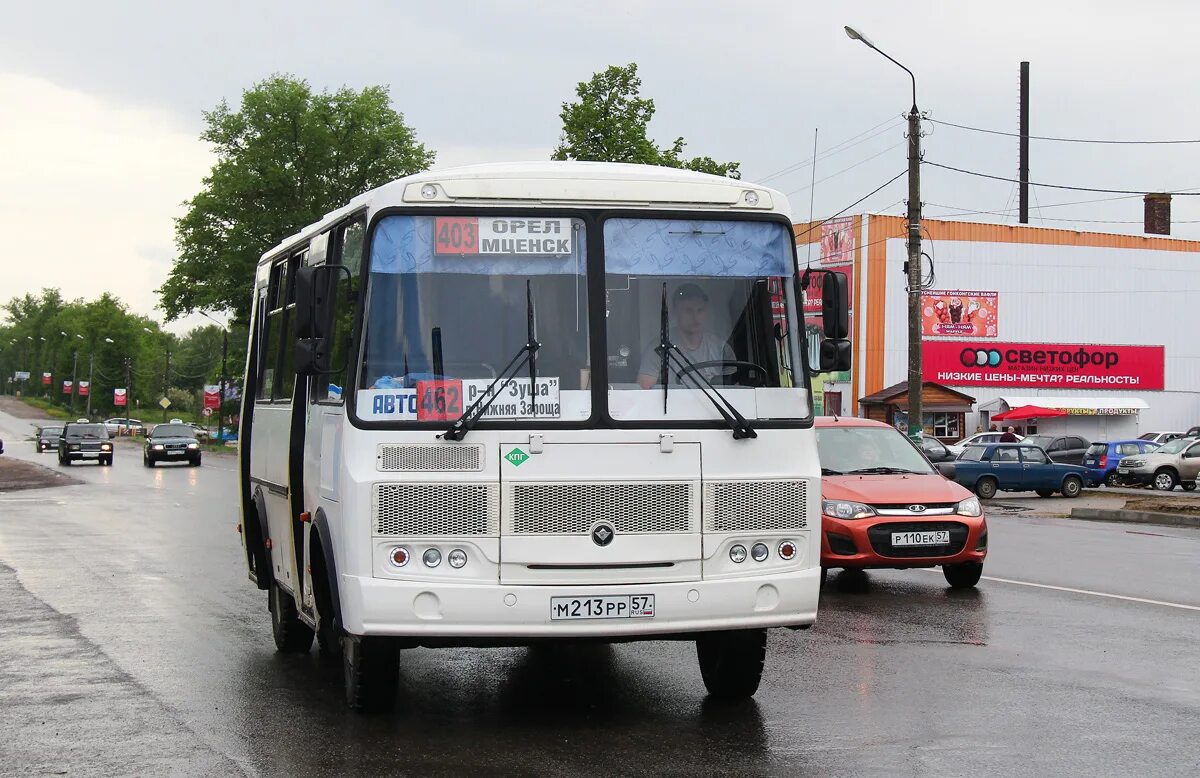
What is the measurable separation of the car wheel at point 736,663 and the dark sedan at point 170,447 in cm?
4732

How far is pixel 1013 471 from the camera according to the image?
124 ft

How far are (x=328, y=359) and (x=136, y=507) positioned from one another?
71.8 ft

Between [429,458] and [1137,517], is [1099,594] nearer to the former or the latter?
[429,458]

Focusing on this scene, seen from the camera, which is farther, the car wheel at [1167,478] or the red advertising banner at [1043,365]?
the red advertising banner at [1043,365]

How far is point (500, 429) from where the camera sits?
23.6 ft

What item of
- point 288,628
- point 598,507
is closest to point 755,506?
point 598,507

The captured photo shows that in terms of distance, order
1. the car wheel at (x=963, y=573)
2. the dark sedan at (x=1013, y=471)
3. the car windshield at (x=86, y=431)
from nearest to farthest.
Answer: the car wheel at (x=963, y=573), the dark sedan at (x=1013, y=471), the car windshield at (x=86, y=431)

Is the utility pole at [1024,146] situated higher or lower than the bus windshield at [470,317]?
higher

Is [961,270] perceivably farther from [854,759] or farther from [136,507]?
[854,759]

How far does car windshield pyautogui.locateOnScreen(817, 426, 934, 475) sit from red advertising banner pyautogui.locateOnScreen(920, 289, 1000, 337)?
168ft

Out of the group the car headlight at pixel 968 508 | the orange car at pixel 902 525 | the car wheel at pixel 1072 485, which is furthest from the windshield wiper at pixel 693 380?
the car wheel at pixel 1072 485

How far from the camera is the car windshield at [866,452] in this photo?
14.6m

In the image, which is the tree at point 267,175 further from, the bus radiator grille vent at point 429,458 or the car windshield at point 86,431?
the bus radiator grille vent at point 429,458

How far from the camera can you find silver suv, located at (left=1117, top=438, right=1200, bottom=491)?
42.3m
